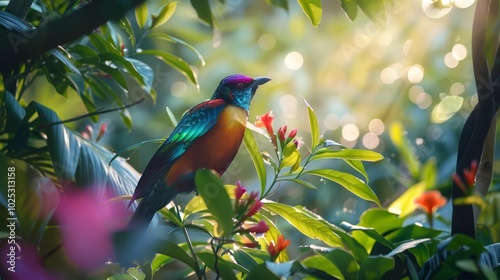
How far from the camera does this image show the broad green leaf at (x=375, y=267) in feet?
2.44

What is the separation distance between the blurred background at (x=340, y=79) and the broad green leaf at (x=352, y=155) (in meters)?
1.25

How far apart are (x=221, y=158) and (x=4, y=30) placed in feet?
1.01

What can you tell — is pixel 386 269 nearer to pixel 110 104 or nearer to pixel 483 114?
pixel 483 114

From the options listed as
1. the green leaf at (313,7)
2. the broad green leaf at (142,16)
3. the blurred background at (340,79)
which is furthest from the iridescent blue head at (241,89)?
the blurred background at (340,79)

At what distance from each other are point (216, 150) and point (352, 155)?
0.61 ft

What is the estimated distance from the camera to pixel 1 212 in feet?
2.89

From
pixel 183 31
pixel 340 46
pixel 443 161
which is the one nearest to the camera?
pixel 443 161

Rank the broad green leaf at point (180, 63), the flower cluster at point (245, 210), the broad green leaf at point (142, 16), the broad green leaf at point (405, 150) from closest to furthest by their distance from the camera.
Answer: the flower cluster at point (245, 210) → the broad green leaf at point (405, 150) → the broad green leaf at point (180, 63) → the broad green leaf at point (142, 16)

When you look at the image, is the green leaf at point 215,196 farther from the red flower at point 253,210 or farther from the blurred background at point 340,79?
the blurred background at point 340,79

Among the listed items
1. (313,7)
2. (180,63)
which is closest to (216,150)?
(313,7)

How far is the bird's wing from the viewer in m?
0.75

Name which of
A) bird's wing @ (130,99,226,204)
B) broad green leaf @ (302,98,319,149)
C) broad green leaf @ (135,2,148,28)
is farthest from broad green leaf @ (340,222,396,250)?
broad green leaf @ (135,2,148,28)

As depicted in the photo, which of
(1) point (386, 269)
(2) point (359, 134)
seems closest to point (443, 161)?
(2) point (359, 134)

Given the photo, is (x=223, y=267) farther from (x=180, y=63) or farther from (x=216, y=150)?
(x=180, y=63)
